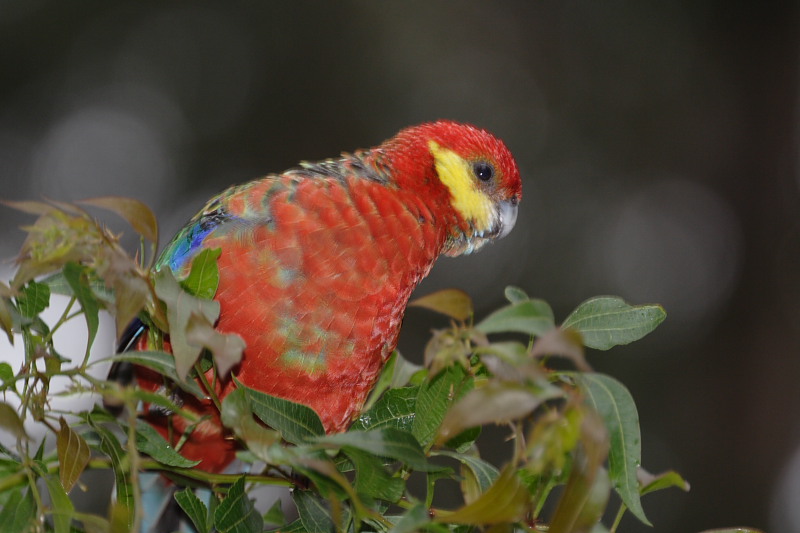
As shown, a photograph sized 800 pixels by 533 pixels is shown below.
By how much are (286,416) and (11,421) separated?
0.99 ft

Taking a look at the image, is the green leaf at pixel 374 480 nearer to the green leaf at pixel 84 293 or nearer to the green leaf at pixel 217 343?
the green leaf at pixel 217 343

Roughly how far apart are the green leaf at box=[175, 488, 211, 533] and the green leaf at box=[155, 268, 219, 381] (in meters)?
0.24

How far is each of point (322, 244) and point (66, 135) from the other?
448 cm

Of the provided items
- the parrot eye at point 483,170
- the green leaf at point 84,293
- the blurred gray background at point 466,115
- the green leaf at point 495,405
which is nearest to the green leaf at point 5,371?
the green leaf at point 84,293

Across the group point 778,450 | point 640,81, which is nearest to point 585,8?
point 640,81

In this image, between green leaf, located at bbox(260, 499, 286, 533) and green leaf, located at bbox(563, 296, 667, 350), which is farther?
green leaf, located at bbox(260, 499, 286, 533)

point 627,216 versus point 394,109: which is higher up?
point 394,109

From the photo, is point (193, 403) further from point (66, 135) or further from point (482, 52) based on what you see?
point (66, 135)

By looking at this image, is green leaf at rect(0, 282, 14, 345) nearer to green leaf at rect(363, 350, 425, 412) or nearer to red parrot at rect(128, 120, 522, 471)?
red parrot at rect(128, 120, 522, 471)

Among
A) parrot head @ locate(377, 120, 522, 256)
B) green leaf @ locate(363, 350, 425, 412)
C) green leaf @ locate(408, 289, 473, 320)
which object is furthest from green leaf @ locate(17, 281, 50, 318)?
parrot head @ locate(377, 120, 522, 256)

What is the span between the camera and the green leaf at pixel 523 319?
749mm

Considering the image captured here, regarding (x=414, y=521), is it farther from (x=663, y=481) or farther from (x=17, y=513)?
(x=17, y=513)

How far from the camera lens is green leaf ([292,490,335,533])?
3.34 feet

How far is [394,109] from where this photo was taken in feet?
16.6
